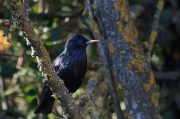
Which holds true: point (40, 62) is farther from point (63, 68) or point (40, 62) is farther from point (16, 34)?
point (16, 34)

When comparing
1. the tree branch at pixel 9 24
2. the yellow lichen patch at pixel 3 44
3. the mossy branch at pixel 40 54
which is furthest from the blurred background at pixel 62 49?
the tree branch at pixel 9 24

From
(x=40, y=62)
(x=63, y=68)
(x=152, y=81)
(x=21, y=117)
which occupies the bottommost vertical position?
(x=21, y=117)

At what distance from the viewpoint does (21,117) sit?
202 inches

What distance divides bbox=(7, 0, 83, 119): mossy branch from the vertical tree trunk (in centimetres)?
134

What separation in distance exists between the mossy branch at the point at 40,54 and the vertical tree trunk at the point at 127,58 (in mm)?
1339

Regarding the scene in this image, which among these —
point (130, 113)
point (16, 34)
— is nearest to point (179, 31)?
point (130, 113)

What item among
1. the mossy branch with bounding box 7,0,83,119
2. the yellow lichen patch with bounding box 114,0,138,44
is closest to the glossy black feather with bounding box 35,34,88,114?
the yellow lichen patch with bounding box 114,0,138,44

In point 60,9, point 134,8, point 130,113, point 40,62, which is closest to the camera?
point 40,62

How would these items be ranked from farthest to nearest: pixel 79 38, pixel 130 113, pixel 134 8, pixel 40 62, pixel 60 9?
pixel 60 9, pixel 134 8, pixel 79 38, pixel 130 113, pixel 40 62

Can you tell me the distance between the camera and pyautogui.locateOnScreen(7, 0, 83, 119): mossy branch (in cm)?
239

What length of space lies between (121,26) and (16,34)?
151 centimetres

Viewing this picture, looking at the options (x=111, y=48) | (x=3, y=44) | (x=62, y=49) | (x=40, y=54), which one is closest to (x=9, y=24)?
(x=40, y=54)

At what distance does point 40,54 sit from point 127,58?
1981 mm

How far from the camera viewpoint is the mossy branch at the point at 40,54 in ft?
7.84
